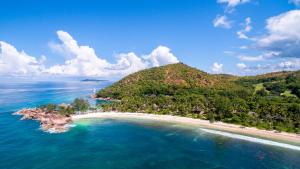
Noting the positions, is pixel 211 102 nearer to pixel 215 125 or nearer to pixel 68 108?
pixel 215 125

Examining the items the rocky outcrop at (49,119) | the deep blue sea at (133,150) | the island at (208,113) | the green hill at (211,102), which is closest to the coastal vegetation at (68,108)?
the island at (208,113)

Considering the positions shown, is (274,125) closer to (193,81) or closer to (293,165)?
(293,165)

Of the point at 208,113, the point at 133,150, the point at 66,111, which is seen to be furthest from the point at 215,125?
the point at 66,111

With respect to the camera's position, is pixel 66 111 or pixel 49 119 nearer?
pixel 49 119

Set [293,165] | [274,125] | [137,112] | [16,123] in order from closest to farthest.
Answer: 1. [293,165]
2. [274,125]
3. [16,123]
4. [137,112]

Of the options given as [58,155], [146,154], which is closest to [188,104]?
[146,154]

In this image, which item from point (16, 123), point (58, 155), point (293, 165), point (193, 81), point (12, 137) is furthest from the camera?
point (193, 81)

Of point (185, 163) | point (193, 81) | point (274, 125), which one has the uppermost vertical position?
point (193, 81)

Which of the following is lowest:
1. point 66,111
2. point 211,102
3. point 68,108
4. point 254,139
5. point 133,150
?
point 133,150
